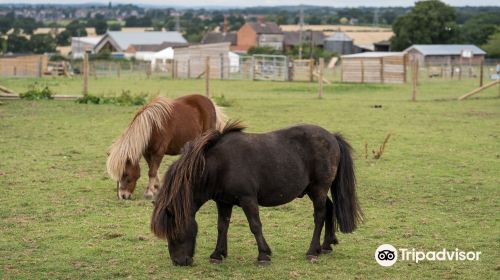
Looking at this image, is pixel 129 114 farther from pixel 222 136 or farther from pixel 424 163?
pixel 222 136

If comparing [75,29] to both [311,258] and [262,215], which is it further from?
[311,258]

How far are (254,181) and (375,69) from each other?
37.9 meters

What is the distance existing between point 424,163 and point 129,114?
10175 mm

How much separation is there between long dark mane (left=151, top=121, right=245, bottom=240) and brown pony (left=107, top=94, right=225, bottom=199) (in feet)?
9.66

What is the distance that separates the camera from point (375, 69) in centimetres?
4356

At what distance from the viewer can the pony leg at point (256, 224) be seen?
21.5 ft

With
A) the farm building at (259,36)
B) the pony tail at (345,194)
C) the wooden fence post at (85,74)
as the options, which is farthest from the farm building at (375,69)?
the farm building at (259,36)

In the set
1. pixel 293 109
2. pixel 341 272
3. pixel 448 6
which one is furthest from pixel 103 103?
pixel 448 6

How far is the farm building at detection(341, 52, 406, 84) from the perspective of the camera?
140ft

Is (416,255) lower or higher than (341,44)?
lower

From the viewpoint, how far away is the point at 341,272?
6.52m

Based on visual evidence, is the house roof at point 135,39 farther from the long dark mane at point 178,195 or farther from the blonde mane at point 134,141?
the long dark mane at point 178,195

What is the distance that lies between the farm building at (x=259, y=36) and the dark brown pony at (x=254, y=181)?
9528 centimetres

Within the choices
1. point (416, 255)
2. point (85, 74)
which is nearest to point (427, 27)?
point (85, 74)
